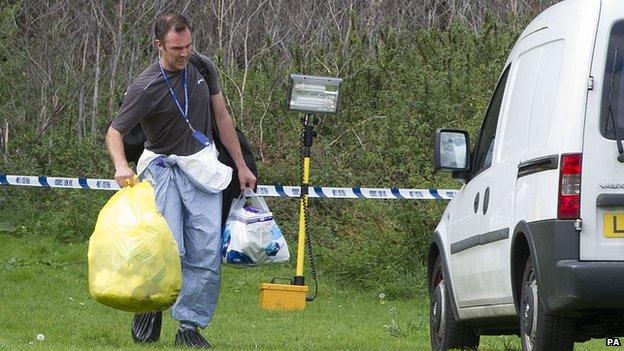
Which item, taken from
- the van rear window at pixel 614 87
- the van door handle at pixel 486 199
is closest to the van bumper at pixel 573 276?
the van rear window at pixel 614 87

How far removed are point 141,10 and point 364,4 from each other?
3.18 metres

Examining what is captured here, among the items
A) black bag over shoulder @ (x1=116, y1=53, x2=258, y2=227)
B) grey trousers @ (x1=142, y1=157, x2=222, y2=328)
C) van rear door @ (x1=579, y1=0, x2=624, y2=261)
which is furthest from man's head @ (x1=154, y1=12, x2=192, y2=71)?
van rear door @ (x1=579, y1=0, x2=624, y2=261)

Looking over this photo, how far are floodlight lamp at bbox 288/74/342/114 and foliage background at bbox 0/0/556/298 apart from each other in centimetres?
185

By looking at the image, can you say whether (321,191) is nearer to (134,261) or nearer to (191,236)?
(191,236)

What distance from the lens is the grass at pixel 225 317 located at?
968 cm

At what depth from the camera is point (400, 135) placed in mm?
16688

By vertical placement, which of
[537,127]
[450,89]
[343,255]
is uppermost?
[537,127]

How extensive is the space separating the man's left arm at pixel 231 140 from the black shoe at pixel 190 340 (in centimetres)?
90

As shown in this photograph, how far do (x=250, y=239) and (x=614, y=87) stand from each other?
2948 millimetres

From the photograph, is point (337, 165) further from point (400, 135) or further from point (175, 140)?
point (175, 140)

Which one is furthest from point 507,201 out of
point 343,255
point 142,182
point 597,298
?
point 343,255

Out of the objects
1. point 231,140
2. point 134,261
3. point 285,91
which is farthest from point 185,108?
point 285,91

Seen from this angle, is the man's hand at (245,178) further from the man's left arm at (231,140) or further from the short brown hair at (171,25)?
the short brown hair at (171,25)

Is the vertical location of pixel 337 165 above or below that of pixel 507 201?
below
